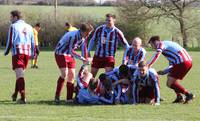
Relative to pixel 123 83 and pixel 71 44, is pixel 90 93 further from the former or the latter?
pixel 71 44

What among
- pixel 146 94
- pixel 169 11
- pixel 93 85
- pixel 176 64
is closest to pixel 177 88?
pixel 176 64

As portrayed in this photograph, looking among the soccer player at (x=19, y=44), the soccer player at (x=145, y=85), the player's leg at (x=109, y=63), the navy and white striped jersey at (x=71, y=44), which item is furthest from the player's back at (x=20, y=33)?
the soccer player at (x=145, y=85)

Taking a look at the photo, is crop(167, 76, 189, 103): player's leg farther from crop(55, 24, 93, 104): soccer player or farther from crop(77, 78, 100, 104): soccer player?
crop(55, 24, 93, 104): soccer player

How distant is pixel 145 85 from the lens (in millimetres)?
12805

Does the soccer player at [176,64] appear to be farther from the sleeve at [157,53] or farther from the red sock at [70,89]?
the red sock at [70,89]

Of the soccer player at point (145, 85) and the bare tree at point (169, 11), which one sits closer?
the soccer player at point (145, 85)

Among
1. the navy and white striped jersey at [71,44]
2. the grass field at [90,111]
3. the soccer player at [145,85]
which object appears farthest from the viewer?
the navy and white striped jersey at [71,44]

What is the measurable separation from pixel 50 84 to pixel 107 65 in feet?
13.2

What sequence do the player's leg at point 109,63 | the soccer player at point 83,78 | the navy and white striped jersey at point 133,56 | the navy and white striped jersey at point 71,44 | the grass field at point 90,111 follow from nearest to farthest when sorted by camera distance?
1. the grass field at point 90,111
2. the soccer player at point 83,78
3. the navy and white striped jersey at point 71,44
4. the navy and white striped jersey at point 133,56
5. the player's leg at point 109,63

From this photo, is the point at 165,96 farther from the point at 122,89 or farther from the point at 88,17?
the point at 88,17

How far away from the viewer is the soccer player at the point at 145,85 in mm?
12484

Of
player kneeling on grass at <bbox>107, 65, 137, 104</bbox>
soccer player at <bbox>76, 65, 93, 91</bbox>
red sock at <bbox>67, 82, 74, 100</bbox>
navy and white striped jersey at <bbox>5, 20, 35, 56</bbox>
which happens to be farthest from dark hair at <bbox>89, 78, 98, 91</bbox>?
navy and white striped jersey at <bbox>5, 20, 35, 56</bbox>

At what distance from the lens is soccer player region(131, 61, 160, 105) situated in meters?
12.5

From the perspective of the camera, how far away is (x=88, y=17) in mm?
58438
